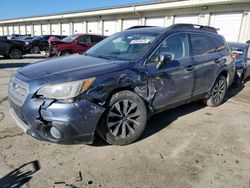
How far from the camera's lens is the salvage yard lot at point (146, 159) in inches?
105

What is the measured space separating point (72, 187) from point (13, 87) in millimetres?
1647

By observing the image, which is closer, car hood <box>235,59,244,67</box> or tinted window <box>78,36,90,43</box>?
car hood <box>235,59,244,67</box>

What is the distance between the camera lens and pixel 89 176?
2.73 meters

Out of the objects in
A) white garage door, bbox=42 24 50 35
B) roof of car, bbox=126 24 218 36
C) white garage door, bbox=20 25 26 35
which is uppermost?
roof of car, bbox=126 24 218 36

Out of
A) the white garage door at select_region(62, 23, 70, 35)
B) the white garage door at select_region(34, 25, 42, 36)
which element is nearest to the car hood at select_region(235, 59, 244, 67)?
the white garage door at select_region(62, 23, 70, 35)

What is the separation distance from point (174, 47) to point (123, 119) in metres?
1.62

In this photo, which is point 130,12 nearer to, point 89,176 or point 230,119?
point 230,119

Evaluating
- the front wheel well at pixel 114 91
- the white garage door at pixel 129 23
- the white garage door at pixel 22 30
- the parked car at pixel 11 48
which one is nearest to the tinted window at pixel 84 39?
the parked car at pixel 11 48

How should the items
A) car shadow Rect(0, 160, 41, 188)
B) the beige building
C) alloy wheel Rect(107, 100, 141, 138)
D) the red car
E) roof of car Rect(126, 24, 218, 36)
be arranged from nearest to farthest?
car shadow Rect(0, 160, 41, 188) → alloy wheel Rect(107, 100, 141, 138) → roof of car Rect(126, 24, 218, 36) → the red car → the beige building

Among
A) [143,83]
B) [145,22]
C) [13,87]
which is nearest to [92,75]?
[143,83]

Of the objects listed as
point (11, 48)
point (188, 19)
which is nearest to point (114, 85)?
point (11, 48)

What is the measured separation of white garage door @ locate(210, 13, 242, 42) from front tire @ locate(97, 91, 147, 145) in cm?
1381

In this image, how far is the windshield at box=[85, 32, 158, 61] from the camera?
3.74 metres

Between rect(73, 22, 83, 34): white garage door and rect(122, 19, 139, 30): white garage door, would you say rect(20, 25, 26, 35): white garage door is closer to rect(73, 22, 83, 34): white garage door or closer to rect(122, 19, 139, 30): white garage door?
rect(73, 22, 83, 34): white garage door
